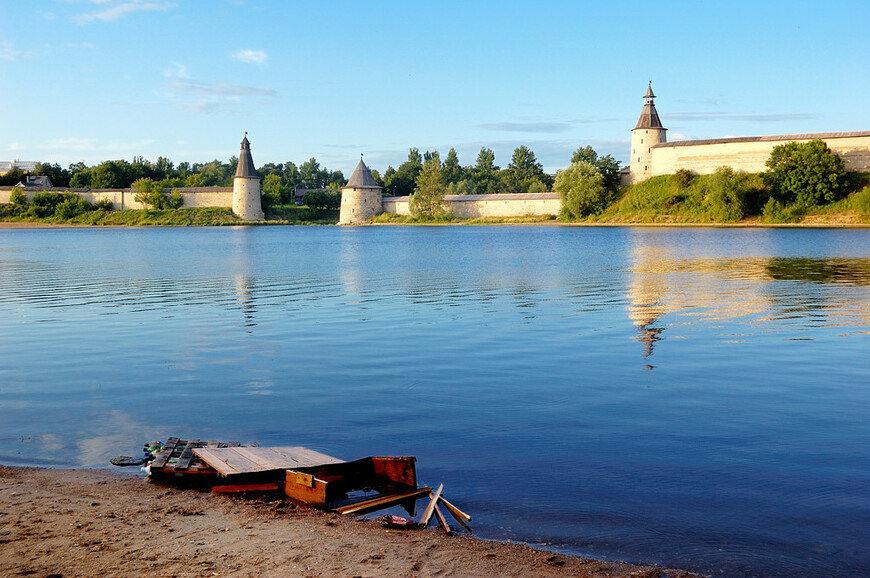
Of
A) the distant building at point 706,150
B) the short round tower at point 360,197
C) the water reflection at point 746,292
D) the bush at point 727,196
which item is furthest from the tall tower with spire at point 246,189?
the water reflection at point 746,292

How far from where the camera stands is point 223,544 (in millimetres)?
3572

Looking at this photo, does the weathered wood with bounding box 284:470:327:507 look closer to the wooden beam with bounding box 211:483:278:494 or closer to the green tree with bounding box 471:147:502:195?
the wooden beam with bounding box 211:483:278:494

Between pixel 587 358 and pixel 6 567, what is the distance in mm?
6097

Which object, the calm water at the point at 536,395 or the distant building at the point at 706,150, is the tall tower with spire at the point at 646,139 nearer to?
the distant building at the point at 706,150

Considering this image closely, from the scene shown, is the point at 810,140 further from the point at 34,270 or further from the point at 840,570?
the point at 840,570

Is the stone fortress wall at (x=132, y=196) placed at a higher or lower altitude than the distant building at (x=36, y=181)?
lower

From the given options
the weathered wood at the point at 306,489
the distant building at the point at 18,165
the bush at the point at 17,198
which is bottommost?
the weathered wood at the point at 306,489

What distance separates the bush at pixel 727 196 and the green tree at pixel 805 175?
1.94 meters

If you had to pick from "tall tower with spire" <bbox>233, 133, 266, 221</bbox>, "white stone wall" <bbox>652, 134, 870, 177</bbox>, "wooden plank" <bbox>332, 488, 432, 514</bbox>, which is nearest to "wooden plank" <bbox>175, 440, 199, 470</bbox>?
"wooden plank" <bbox>332, 488, 432, 514</bbox>

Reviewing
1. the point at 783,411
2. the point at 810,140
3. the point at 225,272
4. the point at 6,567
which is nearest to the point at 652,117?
the point at 810,140

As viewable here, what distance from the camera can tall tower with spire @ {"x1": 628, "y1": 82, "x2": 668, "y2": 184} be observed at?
55719 mm

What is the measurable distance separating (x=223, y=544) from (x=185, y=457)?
4.08 ft

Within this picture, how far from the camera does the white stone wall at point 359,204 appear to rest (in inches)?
2625

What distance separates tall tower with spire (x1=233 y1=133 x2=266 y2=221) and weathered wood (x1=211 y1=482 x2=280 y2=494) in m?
63.6
